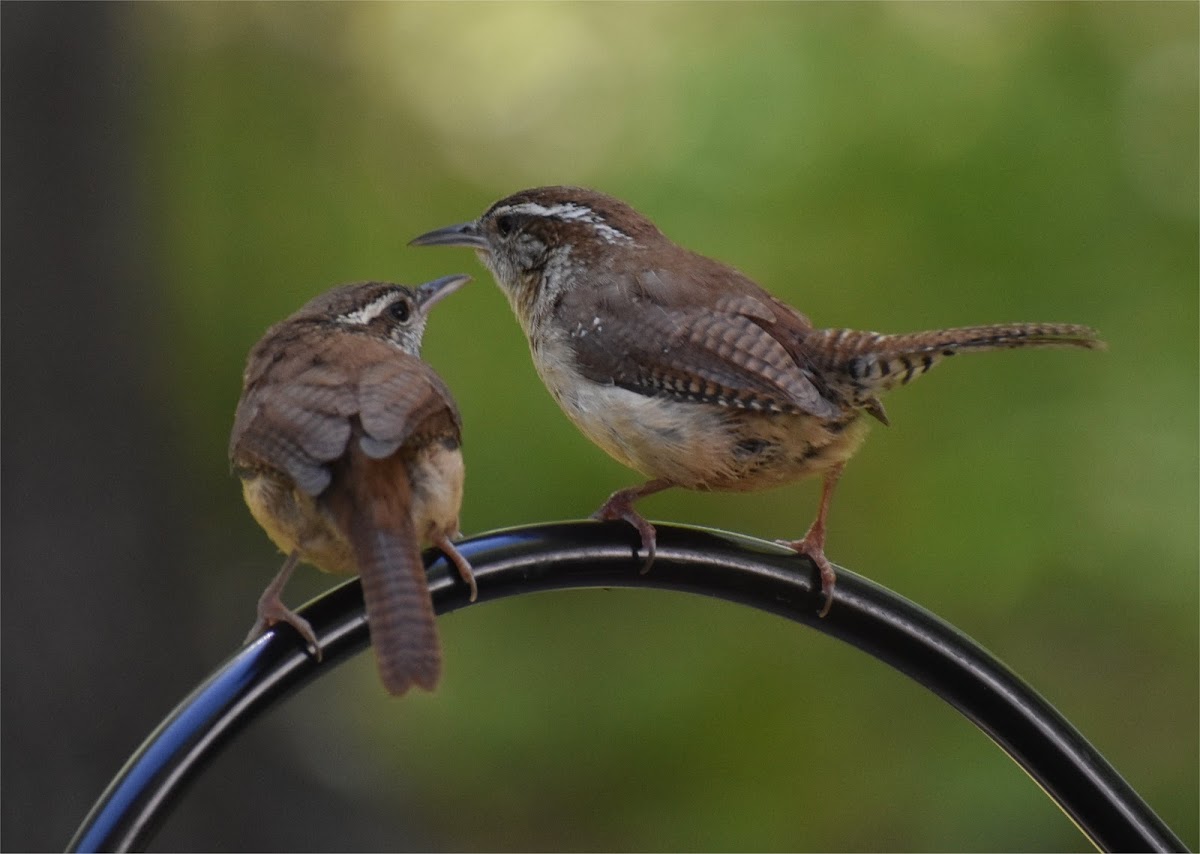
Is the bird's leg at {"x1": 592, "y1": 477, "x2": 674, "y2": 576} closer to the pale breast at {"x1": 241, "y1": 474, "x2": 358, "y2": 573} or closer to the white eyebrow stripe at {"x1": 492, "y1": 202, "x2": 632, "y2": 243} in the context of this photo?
the pale breast at {"x1": 241, "y1": 474, "x2": 358, "y2": 573}

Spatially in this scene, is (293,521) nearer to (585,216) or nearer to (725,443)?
(725,443)

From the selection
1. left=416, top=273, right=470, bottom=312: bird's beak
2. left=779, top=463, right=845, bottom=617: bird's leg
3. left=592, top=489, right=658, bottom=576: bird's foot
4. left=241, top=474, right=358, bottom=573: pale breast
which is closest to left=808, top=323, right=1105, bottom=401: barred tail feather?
left=779, top=463, right=845, bottom=617: bird's leg

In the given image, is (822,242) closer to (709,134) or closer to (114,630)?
(709,134)

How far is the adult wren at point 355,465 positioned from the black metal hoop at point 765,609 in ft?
0.17

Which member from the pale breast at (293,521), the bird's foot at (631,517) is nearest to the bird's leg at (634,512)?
the bird's foot at (631,517)

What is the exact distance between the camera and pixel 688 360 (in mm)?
3459

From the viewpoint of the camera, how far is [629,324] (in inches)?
→ 142

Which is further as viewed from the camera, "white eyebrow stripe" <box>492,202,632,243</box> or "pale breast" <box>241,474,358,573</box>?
"white eyebrow stripe" <box>492,202,632,243</box>

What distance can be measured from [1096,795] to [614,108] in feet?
14.7

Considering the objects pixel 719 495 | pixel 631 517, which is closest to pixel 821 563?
pixel 631 517

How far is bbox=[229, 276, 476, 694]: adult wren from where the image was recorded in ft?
7.57

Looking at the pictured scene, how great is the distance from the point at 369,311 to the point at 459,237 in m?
0.70

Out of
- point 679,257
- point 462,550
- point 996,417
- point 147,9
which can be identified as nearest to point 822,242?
point 996,417

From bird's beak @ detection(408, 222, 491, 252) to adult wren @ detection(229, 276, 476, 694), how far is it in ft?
2.91
